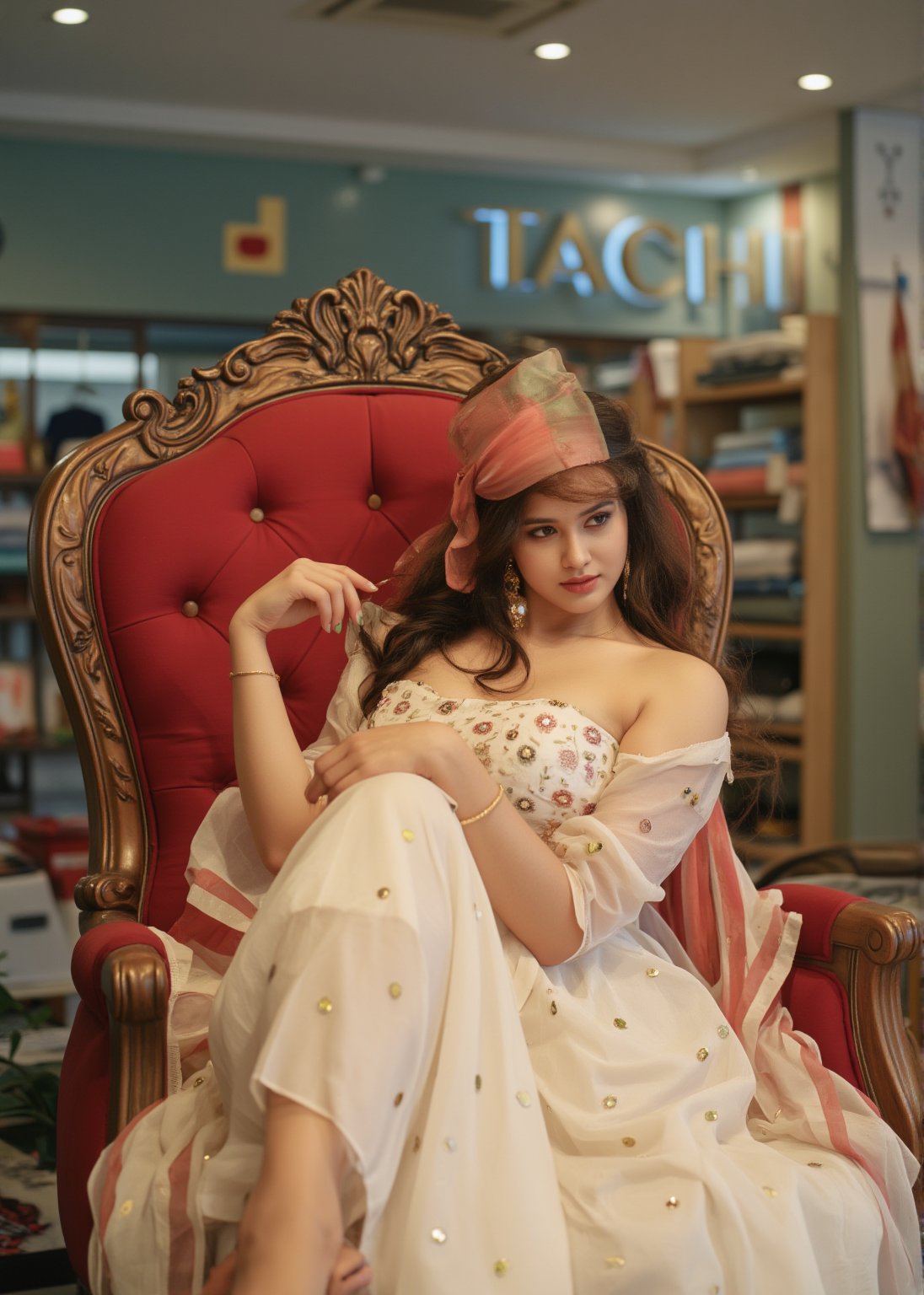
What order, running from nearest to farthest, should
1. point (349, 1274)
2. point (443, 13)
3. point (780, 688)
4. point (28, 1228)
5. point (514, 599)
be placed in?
1. point (349, 1274)
2. point (514, 599)
3. point (28, 1228)
4. point (443, 13)
5. point (780, 688)

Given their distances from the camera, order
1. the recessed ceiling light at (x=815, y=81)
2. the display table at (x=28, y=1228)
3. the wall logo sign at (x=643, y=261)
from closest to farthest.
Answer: the display table at (x=28, y=1228) → the recessed ceiling light at (x=815, y=81) → the wall logo sign at (x=643, y=261)

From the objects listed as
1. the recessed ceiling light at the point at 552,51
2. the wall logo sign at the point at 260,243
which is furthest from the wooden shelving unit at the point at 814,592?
the wall logo sign at the point at 260,243

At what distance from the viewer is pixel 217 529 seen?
2.00 metres

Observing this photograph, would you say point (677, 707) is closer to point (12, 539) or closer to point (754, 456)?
point (754, 456)

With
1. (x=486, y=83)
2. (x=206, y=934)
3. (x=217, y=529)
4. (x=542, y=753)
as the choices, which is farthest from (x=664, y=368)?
(x=206, y=934)

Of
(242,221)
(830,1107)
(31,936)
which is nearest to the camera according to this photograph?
(830,1107)

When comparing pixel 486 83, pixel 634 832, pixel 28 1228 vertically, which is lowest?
pixel 28 1228

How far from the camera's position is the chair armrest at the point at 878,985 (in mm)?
1615

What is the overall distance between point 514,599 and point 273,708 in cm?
39

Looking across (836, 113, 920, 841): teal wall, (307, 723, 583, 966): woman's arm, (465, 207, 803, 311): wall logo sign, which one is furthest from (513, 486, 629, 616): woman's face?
(465, 207, 803, 311): wall logo sign

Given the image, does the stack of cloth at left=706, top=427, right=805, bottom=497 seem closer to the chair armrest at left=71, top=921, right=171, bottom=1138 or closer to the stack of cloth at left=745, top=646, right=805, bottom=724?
the stack of cloth at left=745, top=646, right=805, bottom=724

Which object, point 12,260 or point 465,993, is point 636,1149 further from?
point 12,260

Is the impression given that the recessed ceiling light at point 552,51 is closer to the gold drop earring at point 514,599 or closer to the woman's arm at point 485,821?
the gold drop earring at point 514,599

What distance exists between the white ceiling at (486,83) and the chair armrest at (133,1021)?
3.77m
